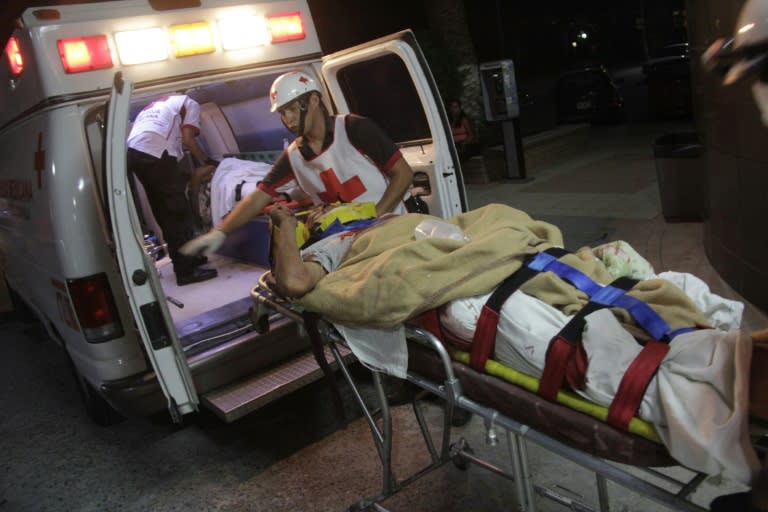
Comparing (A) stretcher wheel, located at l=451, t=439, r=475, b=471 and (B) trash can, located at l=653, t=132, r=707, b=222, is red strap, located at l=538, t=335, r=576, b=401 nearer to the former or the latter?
(A) stretcher wheel, located at l=451, t=439, r=475, b=471

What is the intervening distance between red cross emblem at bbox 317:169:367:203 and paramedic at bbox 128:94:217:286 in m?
2.16

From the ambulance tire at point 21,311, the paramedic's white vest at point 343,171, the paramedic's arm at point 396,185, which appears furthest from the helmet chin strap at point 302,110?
the ambulance tire at point 21,311

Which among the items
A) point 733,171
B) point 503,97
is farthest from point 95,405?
point 503,97

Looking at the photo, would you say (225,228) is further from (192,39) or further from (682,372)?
(682,372)

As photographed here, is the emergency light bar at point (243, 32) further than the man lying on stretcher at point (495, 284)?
Yes

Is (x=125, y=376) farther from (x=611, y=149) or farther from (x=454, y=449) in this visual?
(x=611, y=149)

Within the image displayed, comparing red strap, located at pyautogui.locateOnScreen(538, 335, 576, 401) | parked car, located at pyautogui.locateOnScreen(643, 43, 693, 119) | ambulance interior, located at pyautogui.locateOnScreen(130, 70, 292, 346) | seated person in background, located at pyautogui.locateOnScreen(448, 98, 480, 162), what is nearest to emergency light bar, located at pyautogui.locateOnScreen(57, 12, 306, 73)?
ambulance interior, located at pyautogui.locateOnScreen(130, 70, 292, 346)

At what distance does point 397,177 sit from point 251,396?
5.09ft

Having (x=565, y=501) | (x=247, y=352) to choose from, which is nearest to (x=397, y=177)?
(x=247, y=352)

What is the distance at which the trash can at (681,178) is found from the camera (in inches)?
260

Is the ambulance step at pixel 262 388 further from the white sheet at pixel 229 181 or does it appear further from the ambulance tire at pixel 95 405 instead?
the white sheet at pixel 229 181

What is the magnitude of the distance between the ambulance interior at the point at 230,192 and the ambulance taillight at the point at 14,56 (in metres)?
0.90

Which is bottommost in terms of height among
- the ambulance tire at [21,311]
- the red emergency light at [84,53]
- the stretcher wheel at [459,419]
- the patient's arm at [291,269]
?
the stretcher wheel at [459,419]

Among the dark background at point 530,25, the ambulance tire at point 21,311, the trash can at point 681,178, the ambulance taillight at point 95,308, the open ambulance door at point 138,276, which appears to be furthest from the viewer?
the dark background at point 530,25
